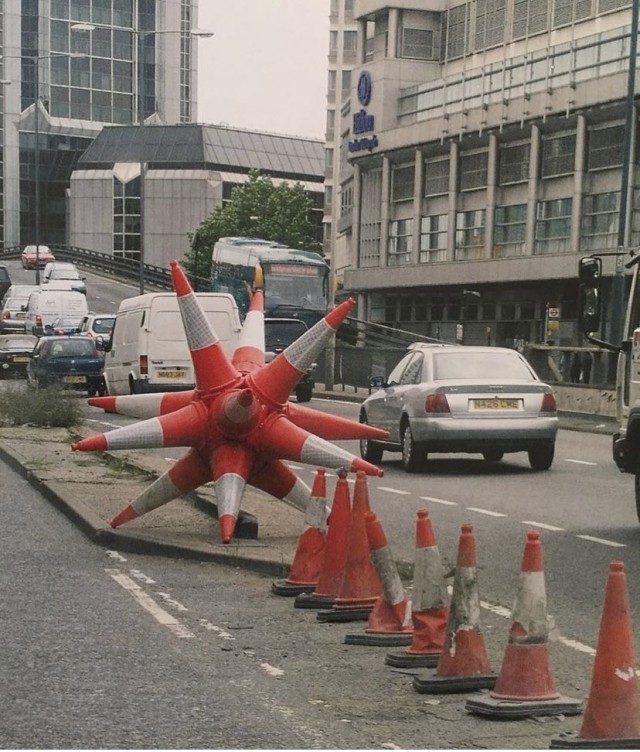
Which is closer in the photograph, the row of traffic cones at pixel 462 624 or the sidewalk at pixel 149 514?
the row of traffic cones at pixel 462 624

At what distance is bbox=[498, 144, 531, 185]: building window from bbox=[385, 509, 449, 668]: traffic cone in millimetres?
55025

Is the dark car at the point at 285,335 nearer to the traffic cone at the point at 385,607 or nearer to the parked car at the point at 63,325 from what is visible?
the parked car at the point at 63,325

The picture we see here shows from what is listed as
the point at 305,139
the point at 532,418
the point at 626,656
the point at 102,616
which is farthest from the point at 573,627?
the point at 305,139

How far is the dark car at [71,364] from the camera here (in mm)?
37281

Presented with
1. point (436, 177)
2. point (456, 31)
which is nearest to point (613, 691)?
point (436, 177)

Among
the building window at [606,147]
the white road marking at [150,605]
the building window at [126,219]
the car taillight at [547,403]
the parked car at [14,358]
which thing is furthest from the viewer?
the building window at [126,219]

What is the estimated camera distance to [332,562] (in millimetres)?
9594

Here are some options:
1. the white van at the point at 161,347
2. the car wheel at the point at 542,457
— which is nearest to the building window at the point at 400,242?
the white van at the point at 161,347

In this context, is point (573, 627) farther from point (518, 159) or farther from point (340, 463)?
point (518, 159)

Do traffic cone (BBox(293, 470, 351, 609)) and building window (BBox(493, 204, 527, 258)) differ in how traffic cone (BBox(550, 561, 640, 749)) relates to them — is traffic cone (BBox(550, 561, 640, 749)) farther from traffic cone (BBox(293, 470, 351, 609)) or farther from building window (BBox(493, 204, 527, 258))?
building window (BBox(493, 204, 527, 258))

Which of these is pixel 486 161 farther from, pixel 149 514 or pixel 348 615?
pixel 348 615

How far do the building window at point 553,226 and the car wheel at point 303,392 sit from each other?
821 inches

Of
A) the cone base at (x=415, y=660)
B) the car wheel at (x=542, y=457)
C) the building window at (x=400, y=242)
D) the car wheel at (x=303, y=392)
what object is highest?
the building window at (x=400, y=242)

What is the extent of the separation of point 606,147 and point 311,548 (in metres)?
47.7
